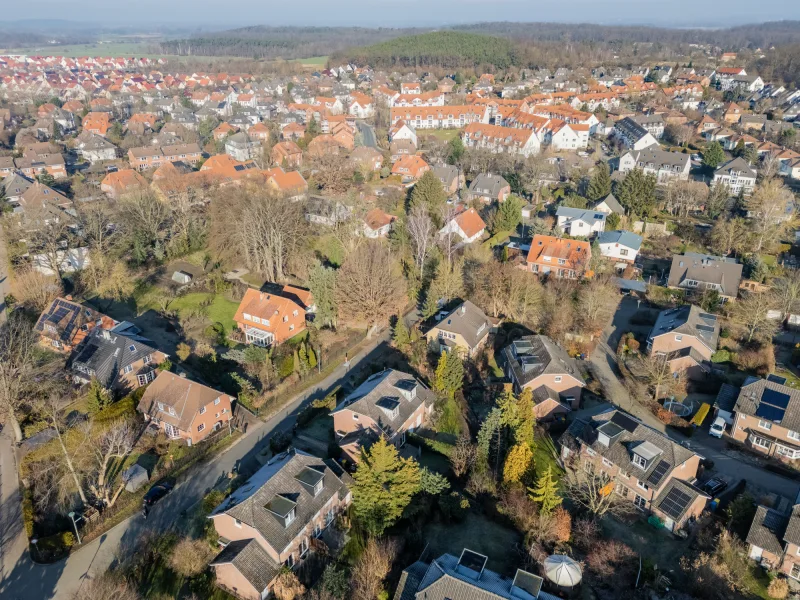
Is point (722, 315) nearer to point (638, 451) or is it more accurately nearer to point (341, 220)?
point (638, 451)

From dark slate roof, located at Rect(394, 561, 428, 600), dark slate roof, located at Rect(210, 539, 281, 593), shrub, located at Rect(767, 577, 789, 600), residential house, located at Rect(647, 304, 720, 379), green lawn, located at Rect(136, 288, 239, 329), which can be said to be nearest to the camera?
dark slate roof, located at Rect(394, 561, 428, 600)

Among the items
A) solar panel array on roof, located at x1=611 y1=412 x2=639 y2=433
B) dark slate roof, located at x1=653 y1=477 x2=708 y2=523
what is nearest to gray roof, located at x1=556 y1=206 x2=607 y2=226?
solar panel array on roof, located at x1=611 y1=412 x2=639 y2=433

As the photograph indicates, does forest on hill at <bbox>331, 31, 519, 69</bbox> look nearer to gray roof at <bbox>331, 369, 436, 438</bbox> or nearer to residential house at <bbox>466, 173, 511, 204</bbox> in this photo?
residential house at <bbox>466, 173, 511, 204</bbox>

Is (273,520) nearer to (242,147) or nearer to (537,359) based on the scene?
(537,359)

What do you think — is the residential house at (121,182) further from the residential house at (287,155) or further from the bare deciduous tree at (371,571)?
the bare deciduous tree at (371,571)

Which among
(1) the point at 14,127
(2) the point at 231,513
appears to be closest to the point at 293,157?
(2) the point at 231,513

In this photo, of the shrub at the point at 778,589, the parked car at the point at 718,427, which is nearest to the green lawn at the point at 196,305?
the parked car at the point at 718,427
